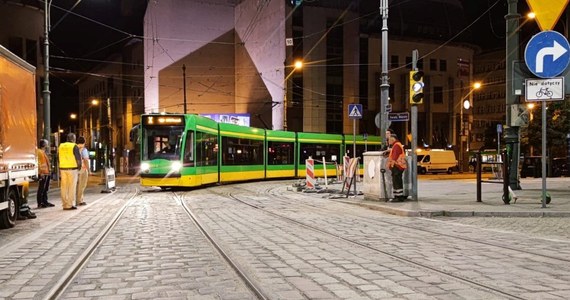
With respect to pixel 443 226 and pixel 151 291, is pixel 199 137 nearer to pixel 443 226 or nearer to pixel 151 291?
pixel 443 226

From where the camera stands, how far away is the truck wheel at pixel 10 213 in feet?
34.4

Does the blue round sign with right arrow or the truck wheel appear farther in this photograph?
the blue round sign with right arrow

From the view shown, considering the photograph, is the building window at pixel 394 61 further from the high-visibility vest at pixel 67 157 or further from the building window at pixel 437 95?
the high-visibility vest at pixel 67 157

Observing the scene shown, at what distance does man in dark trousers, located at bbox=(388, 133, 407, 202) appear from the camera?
14.5 metres

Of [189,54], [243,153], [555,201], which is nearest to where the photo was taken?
[555,201]

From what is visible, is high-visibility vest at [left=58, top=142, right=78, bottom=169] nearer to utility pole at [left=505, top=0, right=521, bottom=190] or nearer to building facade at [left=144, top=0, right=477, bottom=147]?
utility pole at [left=505, top=0, right=521, bottom=190]

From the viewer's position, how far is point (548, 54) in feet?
39.2

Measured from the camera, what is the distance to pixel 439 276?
6105 millimetres

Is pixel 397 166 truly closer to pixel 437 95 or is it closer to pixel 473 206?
pixel 473 206

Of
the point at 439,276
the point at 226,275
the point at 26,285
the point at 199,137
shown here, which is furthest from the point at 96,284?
the point at 199,137

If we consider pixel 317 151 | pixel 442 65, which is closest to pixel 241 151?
pixel 317 151

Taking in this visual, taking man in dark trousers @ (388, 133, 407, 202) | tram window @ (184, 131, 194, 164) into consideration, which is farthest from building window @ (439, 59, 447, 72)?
man in dark trousers @ (388, 133, 407, 202)

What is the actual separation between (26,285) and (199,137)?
56.0 feet

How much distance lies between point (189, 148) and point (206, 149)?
205 cm
